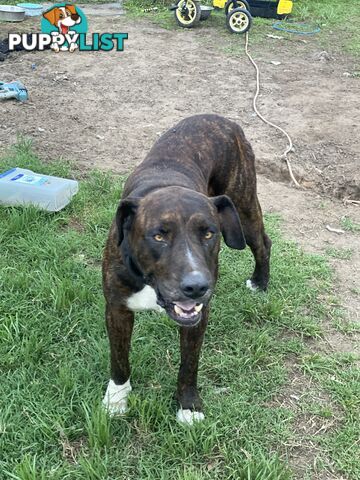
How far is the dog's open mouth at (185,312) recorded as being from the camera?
93.4 inches

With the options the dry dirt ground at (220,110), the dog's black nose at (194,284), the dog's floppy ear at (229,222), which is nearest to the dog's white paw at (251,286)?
the dry dirt ground at (220,110)

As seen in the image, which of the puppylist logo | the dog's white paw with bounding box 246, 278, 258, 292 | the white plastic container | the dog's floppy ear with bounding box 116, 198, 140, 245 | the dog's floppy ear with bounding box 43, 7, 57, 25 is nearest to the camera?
the dog's floppy ear with bounding box 116, 198, 140, 245

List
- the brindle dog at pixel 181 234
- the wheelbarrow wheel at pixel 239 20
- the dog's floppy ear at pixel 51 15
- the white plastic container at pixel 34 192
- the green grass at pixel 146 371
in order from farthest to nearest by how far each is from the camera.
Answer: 1. the wheelbarrow wheel at pixel 239 20
2. the dog's floppy ear at pixel 51 15
3. the white plastic container at pixel 34 192
4. the green grass at pixel 146 371
5. the brindle dog at pixel 181 234

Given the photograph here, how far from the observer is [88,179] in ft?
17.5

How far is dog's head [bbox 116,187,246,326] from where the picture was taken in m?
2.25

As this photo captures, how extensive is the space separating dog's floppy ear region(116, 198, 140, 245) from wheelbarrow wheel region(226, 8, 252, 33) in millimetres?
8673

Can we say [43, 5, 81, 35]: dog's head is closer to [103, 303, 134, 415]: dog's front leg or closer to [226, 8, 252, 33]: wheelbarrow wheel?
[226, 8, 252, 33]: wheelbarrow wheel

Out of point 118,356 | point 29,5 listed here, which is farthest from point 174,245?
point 29,5

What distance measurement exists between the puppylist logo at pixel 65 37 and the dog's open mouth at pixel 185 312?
24.7 ft

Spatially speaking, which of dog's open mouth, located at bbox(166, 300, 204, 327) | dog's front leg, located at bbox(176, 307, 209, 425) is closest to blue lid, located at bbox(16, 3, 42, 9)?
dog's front leg, located at bbox(176, 307, 209, 425)

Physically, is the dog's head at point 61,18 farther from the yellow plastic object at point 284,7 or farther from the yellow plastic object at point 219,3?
the yellow plastic object at point 284,7

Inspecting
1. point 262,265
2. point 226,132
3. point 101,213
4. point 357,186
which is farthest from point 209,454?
point 357,186

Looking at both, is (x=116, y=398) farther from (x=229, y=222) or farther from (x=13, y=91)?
(x=13, y=91)

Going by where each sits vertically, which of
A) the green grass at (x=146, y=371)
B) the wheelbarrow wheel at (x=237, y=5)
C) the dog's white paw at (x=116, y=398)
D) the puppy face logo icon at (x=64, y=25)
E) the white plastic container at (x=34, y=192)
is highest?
the wheelbarrow wheel at (x=237, y=5)
